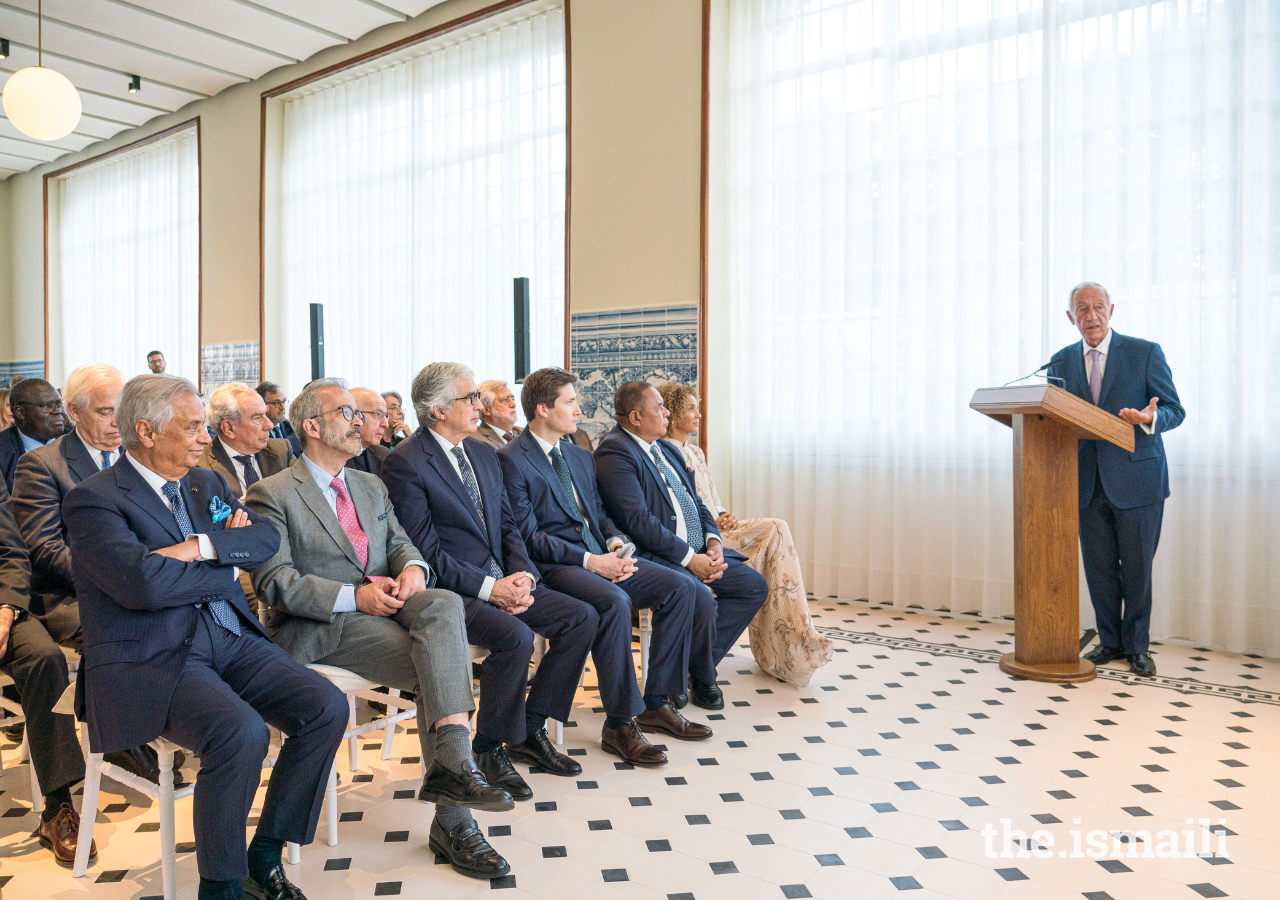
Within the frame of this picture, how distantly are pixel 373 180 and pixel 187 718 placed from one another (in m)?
7.73

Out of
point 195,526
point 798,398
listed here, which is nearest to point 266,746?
point 195,526

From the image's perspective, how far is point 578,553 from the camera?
3.90 m

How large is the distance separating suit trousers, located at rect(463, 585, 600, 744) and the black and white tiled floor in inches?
11.8

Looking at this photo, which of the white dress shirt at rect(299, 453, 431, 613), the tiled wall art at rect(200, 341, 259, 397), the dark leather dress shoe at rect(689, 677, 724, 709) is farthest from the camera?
the tiled wall art at rect(200, 341, 259, 397)

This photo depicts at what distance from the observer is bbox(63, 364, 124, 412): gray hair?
10.8 feet

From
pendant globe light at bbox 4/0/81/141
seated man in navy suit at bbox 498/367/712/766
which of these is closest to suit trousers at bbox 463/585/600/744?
seated man in navy suit at bbox 498/367/712/766

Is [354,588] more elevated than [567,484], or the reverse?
[567,484]

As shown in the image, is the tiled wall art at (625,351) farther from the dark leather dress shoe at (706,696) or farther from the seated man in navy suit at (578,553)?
the dark leather dress shoe at (706,696)

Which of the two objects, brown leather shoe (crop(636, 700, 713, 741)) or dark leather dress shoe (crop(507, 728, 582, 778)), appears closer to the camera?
dark leather dress shoe (crop(507, 728, 582, 778))

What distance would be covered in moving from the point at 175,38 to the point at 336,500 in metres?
7.77

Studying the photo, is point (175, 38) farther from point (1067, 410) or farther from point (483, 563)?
point (1067, 410)

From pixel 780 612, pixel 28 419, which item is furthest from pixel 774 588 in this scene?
pixel 28 419

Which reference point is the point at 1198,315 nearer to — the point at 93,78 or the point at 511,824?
the point at 511,824

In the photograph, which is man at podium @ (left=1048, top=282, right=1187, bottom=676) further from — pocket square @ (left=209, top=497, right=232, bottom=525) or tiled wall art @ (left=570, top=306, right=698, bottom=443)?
pocket square @ (left=209, top=497, right=232, bottom=525)
